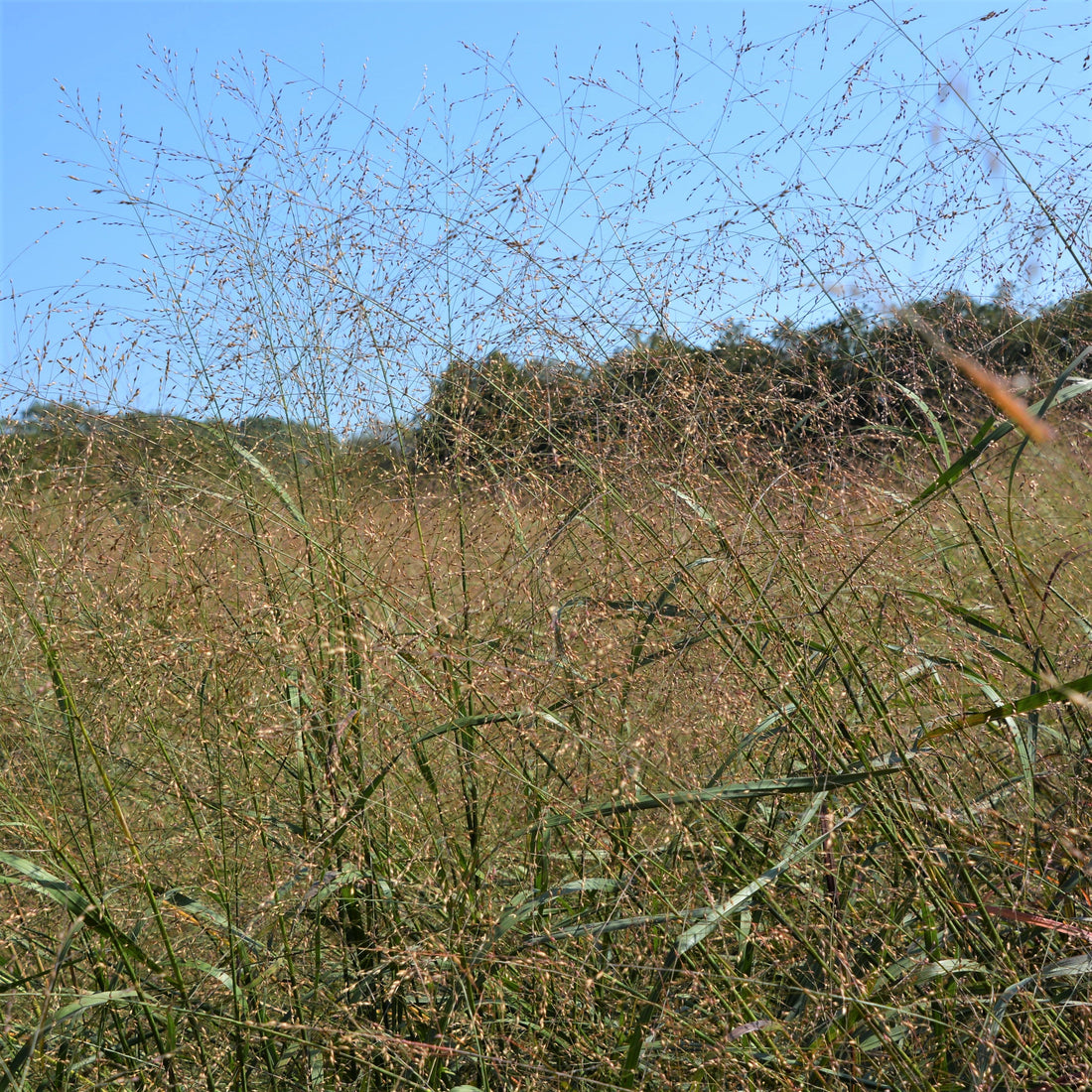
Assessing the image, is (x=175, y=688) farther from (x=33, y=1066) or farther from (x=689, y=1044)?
(x=689, y=1044)

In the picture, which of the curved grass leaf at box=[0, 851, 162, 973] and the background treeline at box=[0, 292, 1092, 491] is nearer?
the curved grass leaf at box=[0, 851, 162, 973]

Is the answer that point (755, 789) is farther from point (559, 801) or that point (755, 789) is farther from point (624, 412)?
point (624, 412)

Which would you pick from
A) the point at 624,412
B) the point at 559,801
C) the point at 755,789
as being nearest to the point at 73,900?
the point at 559,801

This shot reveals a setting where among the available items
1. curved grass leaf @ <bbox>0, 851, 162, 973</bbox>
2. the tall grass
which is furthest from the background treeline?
curved grass leaf @ <bbox>0, 851, 162, 973</bbox>

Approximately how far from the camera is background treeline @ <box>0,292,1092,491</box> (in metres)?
1.90

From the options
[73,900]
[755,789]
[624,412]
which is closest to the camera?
[755,789]

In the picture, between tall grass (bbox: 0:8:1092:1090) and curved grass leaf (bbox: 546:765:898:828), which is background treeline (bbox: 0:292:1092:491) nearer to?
tall grass (bbox: 0:8:1092:1090)

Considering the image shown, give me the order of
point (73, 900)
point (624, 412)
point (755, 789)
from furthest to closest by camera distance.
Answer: point (624, 412) < point (73, 900) < point (755, 789)

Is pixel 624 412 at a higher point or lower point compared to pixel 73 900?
higher

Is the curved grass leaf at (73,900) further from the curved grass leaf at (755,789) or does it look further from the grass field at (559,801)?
the curved grass leaf at (755,789)

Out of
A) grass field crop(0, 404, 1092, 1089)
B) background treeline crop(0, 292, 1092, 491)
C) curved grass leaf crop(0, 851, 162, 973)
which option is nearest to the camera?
grass field crop(0, 404, 1092, 1089)

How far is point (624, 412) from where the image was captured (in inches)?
76.0

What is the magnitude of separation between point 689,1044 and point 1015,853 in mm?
552

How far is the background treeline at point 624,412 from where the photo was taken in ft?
6.22
